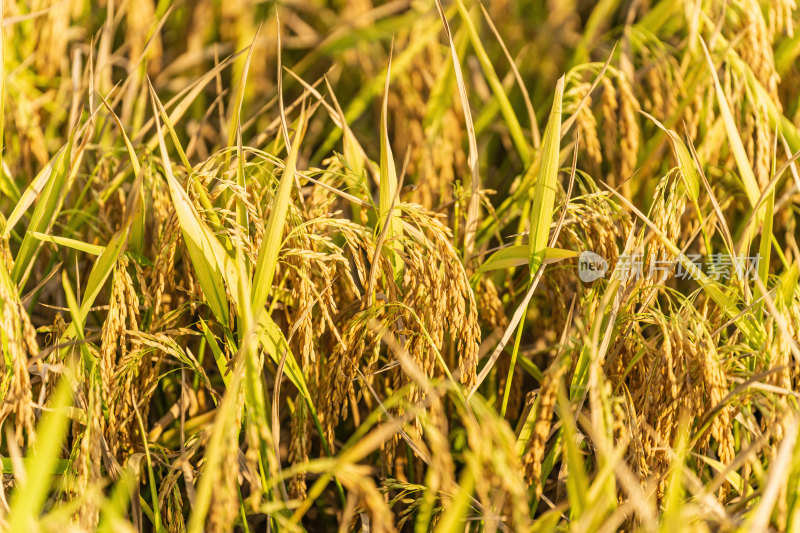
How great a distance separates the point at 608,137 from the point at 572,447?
33.3 inches

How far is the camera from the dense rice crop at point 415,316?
0.79 m

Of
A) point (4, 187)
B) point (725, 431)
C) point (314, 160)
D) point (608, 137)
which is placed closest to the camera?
point (725, 431)

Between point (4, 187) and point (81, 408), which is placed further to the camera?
point (4, 187)

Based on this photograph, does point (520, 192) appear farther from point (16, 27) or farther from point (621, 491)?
point (16, 27)

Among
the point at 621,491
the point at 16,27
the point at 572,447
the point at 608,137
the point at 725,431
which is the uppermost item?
the point at 16,27

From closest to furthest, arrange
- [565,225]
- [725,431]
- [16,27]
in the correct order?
[725,431] < [565,225] < [16,27]

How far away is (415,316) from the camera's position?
88 cm

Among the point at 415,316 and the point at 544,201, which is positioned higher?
the point at 544,201

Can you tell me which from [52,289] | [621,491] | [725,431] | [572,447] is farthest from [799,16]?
[52,289]

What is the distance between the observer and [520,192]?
4.11 feet

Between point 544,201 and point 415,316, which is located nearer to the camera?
point 415,316

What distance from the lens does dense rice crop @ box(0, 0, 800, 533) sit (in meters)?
0.79

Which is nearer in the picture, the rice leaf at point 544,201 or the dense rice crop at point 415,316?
the dense rice crop at point 415,316

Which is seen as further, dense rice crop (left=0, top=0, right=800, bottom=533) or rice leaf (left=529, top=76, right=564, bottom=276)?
rice leaf (left=529, top=76, right=564, bottom=276)
